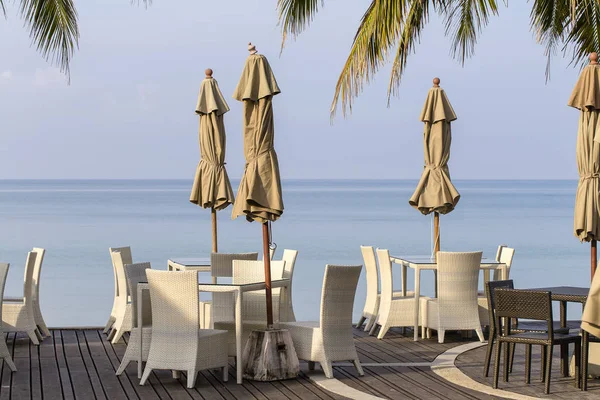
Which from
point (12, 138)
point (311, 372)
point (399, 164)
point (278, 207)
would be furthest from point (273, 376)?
point (12, 138)

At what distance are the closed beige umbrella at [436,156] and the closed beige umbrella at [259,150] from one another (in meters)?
2.94

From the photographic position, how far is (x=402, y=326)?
9359 millimetres

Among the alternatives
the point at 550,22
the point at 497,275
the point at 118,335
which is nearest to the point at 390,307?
the point at 497,275

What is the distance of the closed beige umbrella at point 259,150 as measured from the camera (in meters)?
7.33

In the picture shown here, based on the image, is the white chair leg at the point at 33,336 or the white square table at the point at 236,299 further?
the white chair leg at the point at 33,336

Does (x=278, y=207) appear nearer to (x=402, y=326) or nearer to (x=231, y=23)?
(x=402, y=326)

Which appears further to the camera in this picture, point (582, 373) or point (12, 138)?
point (12, 138)

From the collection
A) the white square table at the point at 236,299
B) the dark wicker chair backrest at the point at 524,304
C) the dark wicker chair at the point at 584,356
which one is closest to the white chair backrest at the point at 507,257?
the dark wicker chair at the point at 584,356

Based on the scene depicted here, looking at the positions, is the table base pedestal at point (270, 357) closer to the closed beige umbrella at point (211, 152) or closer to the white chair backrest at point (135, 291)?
the white chair backrest at point (135, 291)

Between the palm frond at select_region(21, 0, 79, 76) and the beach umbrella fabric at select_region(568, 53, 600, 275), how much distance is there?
508cm

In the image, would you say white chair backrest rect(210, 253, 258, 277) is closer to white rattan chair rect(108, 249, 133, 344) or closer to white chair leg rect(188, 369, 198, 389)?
white rattan chair rect(108, 249, 133, 344)

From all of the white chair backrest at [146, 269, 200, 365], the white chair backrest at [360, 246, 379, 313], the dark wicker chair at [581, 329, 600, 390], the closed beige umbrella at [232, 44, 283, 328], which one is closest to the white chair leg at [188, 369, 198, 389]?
the white chair backrest at [146, 269, 200, 365]

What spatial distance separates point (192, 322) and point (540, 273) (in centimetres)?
1485

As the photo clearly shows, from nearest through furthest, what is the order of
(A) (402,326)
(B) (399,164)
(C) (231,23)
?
(A) (402,326)
(C) (231,23)
(B) (399,164)
